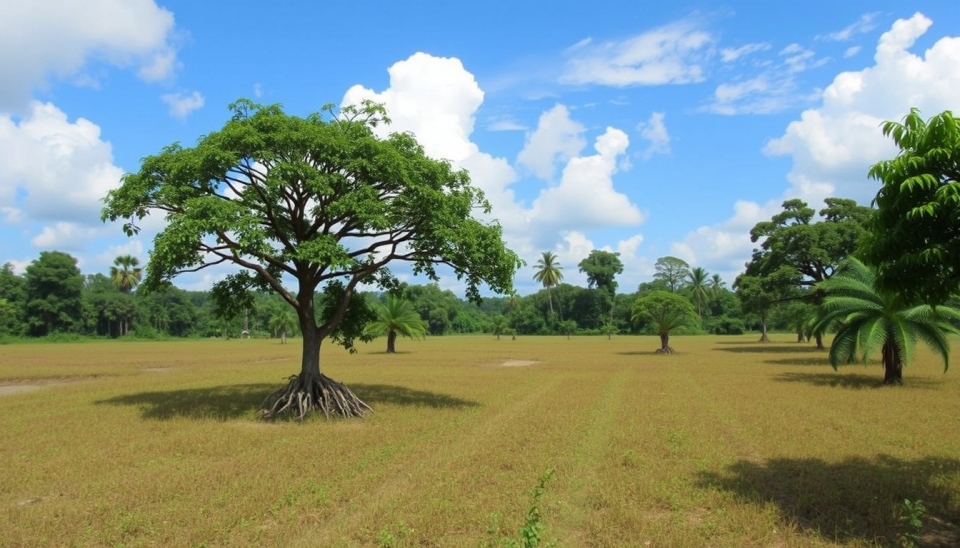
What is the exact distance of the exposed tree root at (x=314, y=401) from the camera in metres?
16.2

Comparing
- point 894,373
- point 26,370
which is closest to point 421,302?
point 26,370

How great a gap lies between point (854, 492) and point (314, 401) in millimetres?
12718

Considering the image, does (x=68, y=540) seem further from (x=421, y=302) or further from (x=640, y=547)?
(x=421, y=302)

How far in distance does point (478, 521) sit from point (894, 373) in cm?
2224

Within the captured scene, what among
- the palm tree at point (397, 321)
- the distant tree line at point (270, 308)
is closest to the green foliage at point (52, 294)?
the distant tree line at point (270, 308)

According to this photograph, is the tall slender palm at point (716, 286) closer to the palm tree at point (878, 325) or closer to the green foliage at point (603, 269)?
the green foliage at point (603, 269)

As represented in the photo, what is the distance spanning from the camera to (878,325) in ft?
72.0

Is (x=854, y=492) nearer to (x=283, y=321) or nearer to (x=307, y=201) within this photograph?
(x=307, y=201)

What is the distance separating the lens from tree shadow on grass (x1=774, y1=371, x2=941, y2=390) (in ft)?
74.6

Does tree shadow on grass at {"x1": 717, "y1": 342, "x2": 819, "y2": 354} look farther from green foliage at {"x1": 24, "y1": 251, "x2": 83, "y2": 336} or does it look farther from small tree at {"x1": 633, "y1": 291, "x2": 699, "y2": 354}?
green foliage at {"x1": 24, "y1": 251, "x2": 83, "y2": 336}

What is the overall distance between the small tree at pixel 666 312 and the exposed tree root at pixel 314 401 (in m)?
36.2

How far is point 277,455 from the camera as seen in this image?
11516 millimetres

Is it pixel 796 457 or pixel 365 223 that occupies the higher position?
pixel 365 223

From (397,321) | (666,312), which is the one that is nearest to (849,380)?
(666,312)
